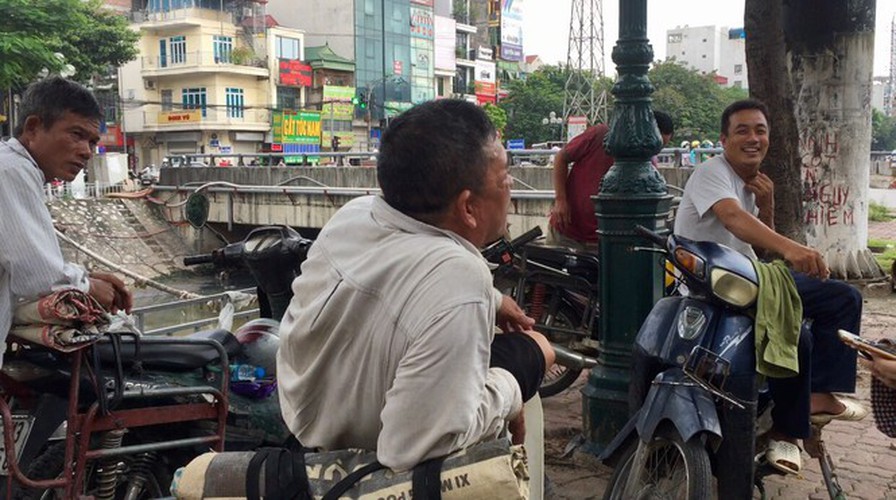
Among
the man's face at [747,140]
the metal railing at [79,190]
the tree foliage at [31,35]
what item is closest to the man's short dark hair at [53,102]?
the man's face at [747,140]

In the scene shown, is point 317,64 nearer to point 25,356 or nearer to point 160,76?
point 160,76

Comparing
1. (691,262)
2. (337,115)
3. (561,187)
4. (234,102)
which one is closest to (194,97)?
(234,102)

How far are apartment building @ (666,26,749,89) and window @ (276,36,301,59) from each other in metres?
62.7

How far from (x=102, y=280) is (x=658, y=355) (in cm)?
204

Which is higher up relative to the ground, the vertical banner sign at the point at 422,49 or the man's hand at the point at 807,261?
the vertical banner sign at the point at 422,49

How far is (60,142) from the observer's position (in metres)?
3.04

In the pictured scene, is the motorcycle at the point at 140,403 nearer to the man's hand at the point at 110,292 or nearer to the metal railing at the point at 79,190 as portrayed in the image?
the man's hand at the point at 110,292

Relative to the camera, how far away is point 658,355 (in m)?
3.15

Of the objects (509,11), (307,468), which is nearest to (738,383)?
(307,468)

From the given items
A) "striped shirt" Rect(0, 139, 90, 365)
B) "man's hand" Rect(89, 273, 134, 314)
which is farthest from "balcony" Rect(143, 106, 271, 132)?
"striped shirt" Rect(0, 139, 90, 365)

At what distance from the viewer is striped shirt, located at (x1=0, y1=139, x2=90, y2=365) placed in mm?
2676

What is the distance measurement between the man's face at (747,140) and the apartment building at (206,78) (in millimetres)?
42985

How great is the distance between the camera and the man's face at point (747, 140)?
3666mm

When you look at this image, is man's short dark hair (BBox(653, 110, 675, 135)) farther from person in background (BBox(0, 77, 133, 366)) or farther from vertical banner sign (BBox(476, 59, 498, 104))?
vertical banner sign (BBox(476, 59, 498, 104))
